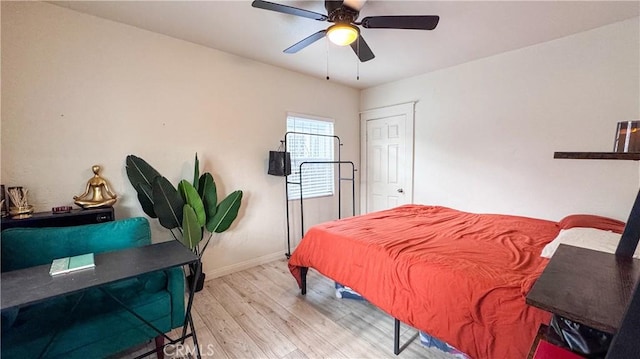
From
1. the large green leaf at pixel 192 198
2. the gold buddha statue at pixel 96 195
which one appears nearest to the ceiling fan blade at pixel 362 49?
the large green leaf at pixel 192 198

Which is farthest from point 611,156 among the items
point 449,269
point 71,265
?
point 71,265

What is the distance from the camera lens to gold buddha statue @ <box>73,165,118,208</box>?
7.07 feet

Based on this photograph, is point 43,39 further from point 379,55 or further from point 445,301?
point 445,301

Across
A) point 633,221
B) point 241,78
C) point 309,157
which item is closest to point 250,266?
point 309,157

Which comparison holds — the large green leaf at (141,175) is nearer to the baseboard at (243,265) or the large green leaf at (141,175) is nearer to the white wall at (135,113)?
the white wall at (135,113)

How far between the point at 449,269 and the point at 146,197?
2565 millimetres

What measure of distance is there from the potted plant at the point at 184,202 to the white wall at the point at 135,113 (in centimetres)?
19

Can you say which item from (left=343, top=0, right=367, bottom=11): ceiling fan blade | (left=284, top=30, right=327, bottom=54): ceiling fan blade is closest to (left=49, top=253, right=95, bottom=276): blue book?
(left=284, top=30, right=327, bottom=54): ceiling fan blade

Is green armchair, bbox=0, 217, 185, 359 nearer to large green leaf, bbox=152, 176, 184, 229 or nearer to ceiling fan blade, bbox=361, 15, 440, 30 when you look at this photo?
large green leaf, bbox=152, 176, 184, 229

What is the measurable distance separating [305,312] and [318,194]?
2.05 meters

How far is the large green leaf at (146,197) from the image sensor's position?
7.80ft

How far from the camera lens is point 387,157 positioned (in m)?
4.29

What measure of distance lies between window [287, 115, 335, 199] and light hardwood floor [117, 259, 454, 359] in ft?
5.01

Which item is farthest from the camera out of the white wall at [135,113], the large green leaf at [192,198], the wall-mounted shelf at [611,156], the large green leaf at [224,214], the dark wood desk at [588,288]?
the large green leaf at [224,214]
